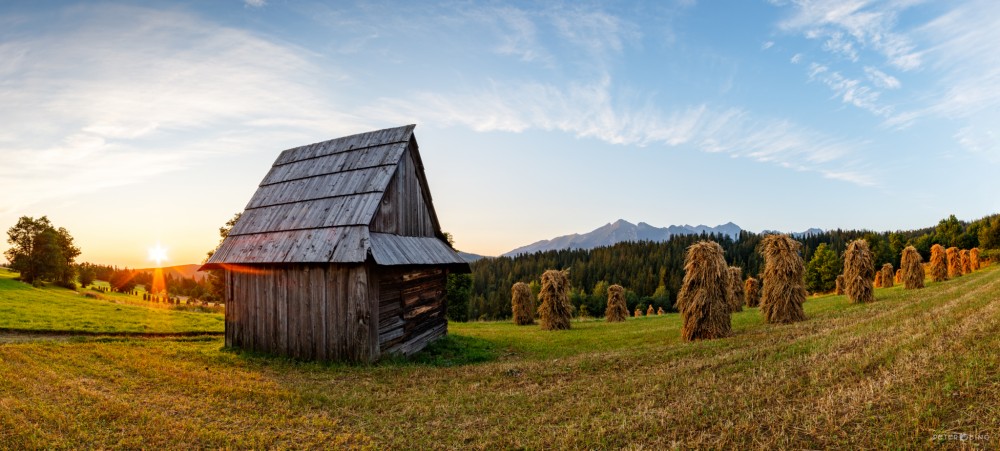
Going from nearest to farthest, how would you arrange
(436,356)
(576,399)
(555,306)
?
(576,399) → (436,356) → (555,306)

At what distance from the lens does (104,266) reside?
11869 cm

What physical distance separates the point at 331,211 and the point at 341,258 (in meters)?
2.85

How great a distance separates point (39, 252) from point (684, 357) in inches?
2691

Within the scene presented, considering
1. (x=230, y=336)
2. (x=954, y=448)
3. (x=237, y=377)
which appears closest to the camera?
(x=954, y=448)

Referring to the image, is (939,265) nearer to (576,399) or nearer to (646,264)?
(576,399)

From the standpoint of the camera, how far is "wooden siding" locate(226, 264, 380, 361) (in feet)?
44.2

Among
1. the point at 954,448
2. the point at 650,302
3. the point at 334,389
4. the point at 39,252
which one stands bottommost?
the point at 650,302

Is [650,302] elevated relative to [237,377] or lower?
lower

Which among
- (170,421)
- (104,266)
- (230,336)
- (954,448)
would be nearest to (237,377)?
(170,421)

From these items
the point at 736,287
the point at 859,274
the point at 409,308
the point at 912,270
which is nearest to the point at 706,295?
the point at 409,308

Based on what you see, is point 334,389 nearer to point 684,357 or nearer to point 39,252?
point 684,357

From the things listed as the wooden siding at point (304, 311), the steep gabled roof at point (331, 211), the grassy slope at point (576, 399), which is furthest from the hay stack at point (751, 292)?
the wooden siding at point (304, 311)

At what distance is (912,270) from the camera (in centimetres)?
2914

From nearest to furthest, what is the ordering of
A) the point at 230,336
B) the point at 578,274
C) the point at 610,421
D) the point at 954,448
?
the point at 954,448
the point at 610,421
the point at 230,336
the point at 578,274
